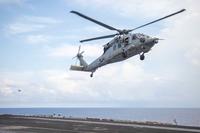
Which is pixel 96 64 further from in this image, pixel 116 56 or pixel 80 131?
pixel 80 131

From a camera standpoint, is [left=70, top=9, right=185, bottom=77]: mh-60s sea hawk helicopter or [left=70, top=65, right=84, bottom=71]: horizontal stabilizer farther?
[left=70, top=65, right=84, bottom=71]: horizontal stabilizer

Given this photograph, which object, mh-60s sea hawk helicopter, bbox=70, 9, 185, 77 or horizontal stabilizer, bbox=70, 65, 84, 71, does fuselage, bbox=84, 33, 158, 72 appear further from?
horizontal stabilizer, bbox=70, 65, 84, 71

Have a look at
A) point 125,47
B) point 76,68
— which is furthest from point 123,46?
point 76,68

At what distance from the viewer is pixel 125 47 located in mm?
41875

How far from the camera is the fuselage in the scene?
130ft

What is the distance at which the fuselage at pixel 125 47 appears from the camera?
3959 cm

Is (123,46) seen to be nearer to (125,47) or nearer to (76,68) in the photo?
(125,47)

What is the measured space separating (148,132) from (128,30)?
1423 cm

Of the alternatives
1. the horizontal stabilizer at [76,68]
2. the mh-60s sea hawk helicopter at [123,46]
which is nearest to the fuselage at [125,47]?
the mh-60s sea hawk helicopter at [123,46]

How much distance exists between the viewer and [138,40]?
132 feet

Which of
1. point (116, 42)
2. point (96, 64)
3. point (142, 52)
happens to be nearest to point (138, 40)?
point (142, 52)

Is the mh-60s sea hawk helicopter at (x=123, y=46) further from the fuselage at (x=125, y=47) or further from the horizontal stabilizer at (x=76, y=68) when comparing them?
the horizontal stabilizer at (x=76, y=68)

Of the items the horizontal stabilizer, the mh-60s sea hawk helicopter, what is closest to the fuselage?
the mh-60s sea hawk helicopter

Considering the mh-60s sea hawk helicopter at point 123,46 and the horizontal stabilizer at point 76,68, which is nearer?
the mh-60s sea hawk helicopter at point 123,46
